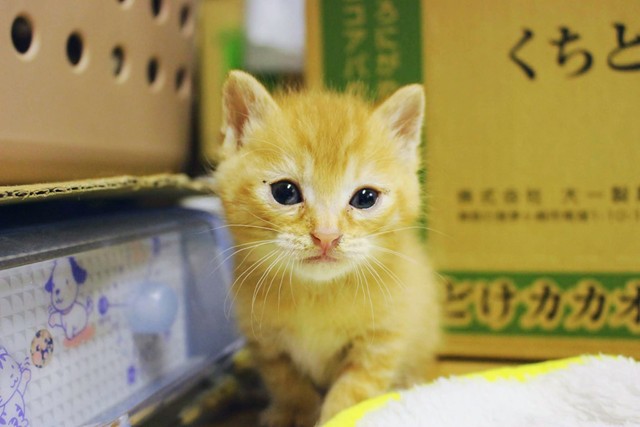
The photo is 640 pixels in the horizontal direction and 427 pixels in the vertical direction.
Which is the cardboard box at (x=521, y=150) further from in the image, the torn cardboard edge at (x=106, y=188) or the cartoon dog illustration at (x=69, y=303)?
the cartoon dog illustration at (x=69, y=303)

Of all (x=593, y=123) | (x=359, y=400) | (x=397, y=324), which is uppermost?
(x=593, y=123)

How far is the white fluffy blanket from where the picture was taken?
Answer: 809 millimetres

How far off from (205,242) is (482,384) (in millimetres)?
662

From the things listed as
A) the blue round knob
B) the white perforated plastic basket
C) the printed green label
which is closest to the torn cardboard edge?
the white perforated plastic basket

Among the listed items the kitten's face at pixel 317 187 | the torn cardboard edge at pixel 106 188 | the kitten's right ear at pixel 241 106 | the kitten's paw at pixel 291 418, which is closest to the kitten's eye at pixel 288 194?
the kitten's face at pixel 317 187

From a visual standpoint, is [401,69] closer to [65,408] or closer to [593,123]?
[593,123]

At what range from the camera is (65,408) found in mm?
840

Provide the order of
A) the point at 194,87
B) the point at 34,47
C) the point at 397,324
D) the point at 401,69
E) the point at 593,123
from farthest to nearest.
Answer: the point at 194,87, the point at 401,69, the point at 593,123, the point at 397,324, the point at 34,47

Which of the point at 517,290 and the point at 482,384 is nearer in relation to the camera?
the point at 482,384

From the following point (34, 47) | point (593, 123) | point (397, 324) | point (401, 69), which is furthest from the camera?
point (401, 69)

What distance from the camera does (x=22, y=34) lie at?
85 cm

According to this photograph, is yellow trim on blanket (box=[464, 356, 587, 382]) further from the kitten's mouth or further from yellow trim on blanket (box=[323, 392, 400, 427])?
the kitten's mouth

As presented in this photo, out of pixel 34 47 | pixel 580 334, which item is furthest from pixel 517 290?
pixel 34 47

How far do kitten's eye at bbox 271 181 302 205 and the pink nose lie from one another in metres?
0.08
